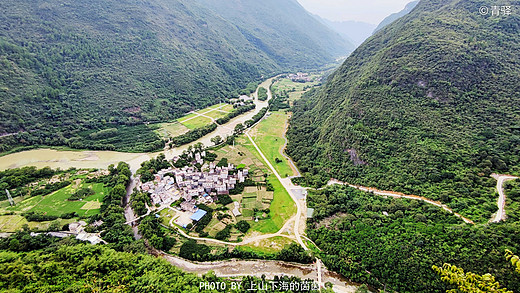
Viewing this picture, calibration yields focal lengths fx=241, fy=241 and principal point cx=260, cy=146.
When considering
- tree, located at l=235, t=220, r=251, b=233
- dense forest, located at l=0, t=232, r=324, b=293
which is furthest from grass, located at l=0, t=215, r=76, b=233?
tree, located at l=235, t=220, r=251, b=233

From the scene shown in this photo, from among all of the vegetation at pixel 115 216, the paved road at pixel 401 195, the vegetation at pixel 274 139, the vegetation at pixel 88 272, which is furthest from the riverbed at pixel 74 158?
the paved road at pixel 401 195

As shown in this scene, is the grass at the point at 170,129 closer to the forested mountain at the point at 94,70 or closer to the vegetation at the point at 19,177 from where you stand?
the forested mountain at the point at 94,70

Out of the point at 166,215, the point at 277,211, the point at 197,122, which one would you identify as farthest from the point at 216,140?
the point at 277,211

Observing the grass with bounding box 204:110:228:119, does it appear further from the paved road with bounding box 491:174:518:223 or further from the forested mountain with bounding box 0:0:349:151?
the paved road with bounding box 491:174:518:223

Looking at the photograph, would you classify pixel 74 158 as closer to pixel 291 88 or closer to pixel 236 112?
pixel 236 112

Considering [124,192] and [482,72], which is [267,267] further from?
[482,72]

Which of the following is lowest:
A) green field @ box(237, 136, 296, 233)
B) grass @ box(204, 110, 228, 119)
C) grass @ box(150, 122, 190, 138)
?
grass @ box(150, 122, 190, 138)

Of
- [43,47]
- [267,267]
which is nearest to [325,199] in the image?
[267,267]
